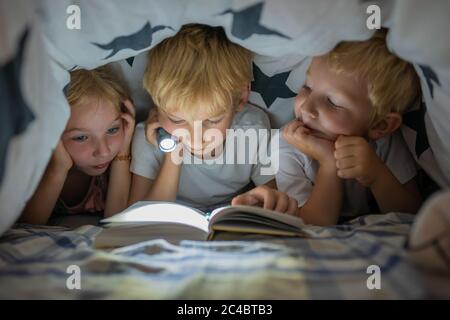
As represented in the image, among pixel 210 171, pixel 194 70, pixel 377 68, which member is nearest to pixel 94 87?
pixel 194 70

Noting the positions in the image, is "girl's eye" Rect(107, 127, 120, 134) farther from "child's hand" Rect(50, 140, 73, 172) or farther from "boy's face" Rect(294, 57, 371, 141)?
"boy's face" Rect(294, 57, 371, 141)

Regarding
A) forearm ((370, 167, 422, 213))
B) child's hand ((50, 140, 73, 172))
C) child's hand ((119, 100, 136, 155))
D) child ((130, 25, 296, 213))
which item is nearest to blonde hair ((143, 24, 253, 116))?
child ((130, 25, 296, 213))

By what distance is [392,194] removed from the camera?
2.77 feet

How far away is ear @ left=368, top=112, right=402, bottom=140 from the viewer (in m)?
0.85

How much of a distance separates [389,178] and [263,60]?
0.33 metres

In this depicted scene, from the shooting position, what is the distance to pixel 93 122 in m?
0.88

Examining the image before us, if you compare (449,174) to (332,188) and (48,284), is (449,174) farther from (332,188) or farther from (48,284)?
(48,284)

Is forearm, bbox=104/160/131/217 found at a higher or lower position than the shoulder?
lower

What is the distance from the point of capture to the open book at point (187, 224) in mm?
673

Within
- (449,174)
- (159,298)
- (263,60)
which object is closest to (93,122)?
(263,60)

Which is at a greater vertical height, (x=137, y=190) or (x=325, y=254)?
(x=137, y=190)

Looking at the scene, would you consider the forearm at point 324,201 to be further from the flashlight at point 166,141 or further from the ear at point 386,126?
the flashlight at point 166,141

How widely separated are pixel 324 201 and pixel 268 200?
0.45ft

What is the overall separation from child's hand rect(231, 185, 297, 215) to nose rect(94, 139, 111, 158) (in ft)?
0.93
